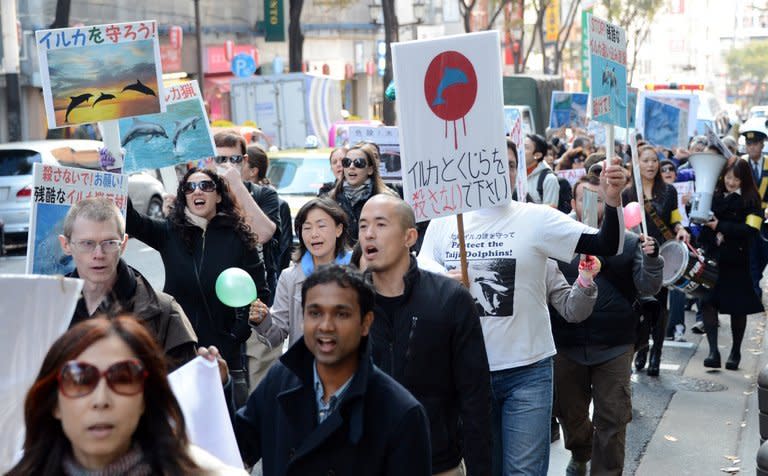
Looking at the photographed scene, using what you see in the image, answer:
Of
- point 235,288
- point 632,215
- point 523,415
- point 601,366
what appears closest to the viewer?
point 235,288

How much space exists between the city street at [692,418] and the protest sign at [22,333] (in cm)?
484

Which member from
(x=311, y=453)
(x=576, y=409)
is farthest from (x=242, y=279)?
(x=576, y=409)

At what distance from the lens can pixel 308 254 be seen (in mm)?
6074

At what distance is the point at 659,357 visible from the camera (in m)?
10.2

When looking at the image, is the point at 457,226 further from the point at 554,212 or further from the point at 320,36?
the point at 320,36

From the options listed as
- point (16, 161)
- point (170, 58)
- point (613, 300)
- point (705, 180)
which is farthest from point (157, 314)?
point (170, 58)

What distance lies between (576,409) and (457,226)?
1.70 m

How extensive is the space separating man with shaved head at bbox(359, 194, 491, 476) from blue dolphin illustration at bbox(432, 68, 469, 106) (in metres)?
1.13

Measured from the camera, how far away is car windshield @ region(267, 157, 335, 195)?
50.2ft

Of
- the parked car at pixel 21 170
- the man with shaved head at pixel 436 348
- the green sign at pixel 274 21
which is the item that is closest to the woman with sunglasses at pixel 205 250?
the man with shaved head at pixel 436 348

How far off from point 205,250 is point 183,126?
80.9 inches

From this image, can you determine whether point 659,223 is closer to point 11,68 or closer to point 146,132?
point 146,132

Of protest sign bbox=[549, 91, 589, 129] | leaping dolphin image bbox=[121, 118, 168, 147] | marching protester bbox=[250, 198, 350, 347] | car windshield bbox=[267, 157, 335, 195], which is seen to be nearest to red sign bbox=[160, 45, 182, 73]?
protest sign bbox=[549, 91, 589, 129]

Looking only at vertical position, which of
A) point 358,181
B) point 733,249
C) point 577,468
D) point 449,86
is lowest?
point 577,468
